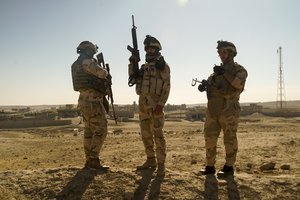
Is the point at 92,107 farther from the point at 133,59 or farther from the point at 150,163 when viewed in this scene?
the point at 150,163

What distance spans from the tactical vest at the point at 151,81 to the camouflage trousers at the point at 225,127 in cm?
85

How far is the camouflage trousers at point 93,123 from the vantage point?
233 inches

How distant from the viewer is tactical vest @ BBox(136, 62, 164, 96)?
19.1ft

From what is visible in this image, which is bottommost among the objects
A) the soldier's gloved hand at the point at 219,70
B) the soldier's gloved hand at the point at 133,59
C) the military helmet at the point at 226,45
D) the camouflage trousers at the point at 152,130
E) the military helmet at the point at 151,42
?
the camouflage trousers at the point at 152,130

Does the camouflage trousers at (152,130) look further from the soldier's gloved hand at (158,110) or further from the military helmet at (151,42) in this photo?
the military helmet at (151,42)

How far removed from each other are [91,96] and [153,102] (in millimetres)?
1021

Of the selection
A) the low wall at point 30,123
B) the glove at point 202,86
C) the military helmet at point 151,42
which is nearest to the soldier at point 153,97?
the military helmet at point 151,42

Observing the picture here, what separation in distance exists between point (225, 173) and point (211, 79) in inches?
57.9

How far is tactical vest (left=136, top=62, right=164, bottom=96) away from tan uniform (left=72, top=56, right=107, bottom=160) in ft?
2.07

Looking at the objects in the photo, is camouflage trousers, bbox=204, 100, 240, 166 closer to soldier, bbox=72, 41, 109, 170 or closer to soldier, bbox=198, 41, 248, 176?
soldier, bbox=198, 41, 248, 176

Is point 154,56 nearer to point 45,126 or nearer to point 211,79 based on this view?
point 211,79

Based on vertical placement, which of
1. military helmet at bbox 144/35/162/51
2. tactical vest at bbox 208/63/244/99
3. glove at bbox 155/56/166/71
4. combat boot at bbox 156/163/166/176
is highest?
military helmet at bbox 144/35/162/51

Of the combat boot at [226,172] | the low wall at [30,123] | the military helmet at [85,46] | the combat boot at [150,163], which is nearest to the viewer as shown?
the combat boot at [226,172]

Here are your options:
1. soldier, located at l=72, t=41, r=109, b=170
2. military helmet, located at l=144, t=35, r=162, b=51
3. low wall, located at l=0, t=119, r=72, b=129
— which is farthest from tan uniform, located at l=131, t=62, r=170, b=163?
low wall, located at l=0, t=119, r=72, b=129
